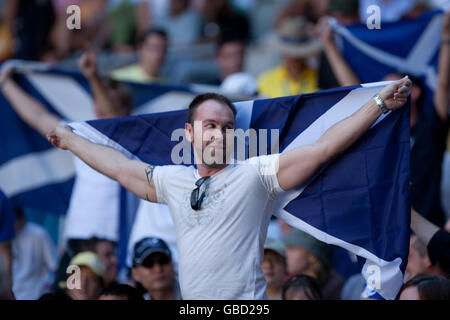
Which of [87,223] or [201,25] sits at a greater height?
[201,25]

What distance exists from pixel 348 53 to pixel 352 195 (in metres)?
3.36

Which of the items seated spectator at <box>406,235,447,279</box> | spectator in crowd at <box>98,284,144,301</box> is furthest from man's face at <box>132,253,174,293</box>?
seated spectator at <box>406,235,447,279</box>

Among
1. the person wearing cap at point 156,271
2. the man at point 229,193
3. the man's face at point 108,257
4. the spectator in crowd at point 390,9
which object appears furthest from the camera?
the spectator in crowd at point 390,9

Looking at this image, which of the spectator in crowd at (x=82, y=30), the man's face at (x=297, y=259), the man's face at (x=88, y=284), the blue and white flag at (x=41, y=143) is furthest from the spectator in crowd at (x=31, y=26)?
the man's face at (x=297, y=259)

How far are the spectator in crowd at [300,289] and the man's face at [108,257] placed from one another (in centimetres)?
168

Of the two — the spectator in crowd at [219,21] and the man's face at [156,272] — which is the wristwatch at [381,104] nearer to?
the man's face at [156,272]

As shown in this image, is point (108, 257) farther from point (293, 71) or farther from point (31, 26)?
point (31, 26)

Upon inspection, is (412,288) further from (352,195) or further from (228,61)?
(228,61)

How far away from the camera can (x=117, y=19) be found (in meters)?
11.5

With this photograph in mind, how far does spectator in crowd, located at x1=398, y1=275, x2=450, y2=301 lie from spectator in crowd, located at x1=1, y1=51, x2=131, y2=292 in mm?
2604

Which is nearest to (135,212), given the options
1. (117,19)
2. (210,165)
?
(210,165)

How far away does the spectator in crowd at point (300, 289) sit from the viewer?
15.7 feet

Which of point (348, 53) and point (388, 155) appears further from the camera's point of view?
point (348, 53)

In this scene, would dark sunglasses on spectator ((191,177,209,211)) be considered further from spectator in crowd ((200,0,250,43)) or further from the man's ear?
spectator in crowd ((200,0,250,43))
